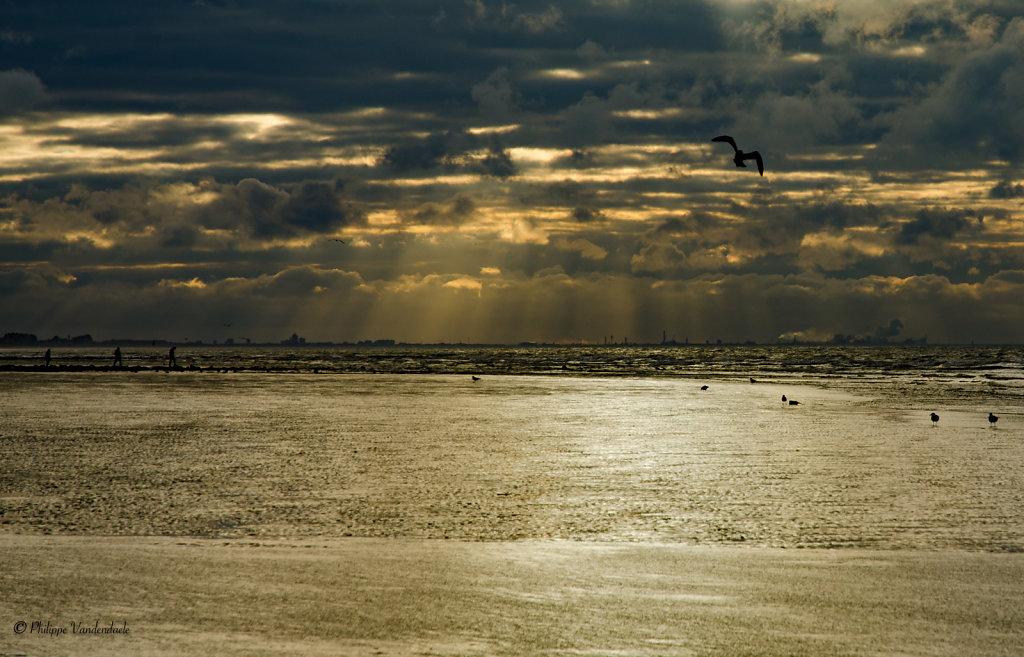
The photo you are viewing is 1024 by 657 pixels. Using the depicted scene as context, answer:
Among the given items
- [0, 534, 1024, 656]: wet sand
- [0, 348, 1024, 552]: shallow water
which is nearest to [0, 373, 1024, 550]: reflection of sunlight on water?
[0, 348, 1024, 552]: shallow water

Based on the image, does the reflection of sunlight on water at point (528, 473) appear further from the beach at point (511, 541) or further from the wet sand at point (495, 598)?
the wet sand at point (495, 598)

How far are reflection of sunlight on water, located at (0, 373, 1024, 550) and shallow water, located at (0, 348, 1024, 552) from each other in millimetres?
76

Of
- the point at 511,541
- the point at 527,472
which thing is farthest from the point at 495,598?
the point at 527,472

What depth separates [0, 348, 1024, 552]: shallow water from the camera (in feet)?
47.5

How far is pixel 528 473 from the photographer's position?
20156 millimetres

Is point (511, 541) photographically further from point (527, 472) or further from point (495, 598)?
point (527, 472)

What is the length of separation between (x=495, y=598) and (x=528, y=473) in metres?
9.68

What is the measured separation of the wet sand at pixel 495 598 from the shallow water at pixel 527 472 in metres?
1.07

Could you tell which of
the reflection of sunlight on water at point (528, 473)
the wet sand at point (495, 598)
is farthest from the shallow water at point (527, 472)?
the wet sand at point (495, 598)

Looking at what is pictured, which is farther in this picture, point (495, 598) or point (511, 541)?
point (511, 541)

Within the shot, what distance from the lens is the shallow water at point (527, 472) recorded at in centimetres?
1447

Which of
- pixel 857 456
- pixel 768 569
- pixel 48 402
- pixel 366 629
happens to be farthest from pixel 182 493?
pixel 48 402

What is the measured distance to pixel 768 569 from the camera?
11.8 metres

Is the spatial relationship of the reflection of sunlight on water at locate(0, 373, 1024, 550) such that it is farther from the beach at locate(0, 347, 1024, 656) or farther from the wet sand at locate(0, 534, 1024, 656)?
the wet sand at locate(0, 534, 1024, 656)
